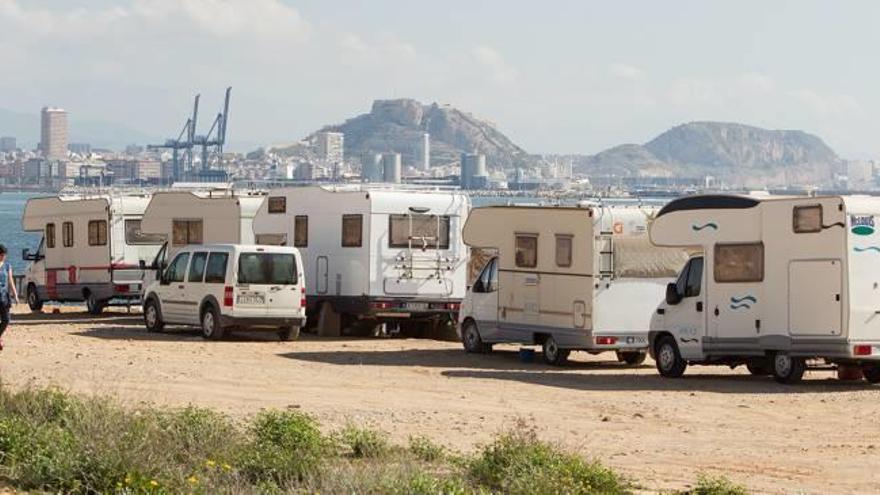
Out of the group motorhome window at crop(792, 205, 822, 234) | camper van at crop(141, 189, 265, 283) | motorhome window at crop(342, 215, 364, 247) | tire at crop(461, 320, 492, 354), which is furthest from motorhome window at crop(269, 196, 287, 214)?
motorhome window at crop(792, 205, 822, 234)

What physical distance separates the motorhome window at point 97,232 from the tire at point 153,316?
211 inches

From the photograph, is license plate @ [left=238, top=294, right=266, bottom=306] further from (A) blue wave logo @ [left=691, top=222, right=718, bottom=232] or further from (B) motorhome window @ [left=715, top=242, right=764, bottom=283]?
(B) motorhome window @ [left=715, top=242, right=764, bottom=283]

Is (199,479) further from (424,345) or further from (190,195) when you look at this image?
(190,195)

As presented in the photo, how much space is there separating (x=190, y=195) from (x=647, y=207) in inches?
473

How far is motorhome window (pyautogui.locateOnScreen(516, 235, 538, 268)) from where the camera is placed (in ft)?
88.9

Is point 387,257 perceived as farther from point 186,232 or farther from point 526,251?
point 186,232

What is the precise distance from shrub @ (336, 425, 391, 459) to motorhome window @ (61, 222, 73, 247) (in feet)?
78.3

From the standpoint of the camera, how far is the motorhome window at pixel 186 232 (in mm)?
35938

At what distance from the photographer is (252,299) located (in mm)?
30453

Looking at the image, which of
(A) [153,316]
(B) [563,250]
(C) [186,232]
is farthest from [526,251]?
(C) [186,232]

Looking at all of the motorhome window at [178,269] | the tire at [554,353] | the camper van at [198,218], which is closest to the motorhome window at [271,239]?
the camper van at [198,218]

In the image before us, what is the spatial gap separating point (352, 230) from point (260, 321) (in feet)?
7.90

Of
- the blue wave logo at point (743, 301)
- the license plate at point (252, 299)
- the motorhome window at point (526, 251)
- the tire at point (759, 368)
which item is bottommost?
the tire at point (759, 368)

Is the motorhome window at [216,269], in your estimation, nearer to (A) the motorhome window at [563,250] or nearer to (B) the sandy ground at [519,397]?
(B) the sandy ground at [519,397]
